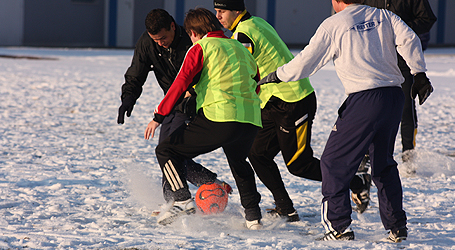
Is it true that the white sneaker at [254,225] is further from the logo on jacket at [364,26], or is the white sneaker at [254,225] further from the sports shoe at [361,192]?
the logo on jacket at [364,26]

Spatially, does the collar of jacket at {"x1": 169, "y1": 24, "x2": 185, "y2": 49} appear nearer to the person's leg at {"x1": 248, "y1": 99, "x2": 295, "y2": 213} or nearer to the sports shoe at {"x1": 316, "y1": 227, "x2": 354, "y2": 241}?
the person's leg at {"x1": 248, "y1": 99, "x2": 295, "y2": 213}

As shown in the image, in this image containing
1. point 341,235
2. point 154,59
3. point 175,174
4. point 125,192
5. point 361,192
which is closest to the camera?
point 341,235

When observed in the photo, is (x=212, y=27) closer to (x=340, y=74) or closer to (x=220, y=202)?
(x=340, y=74)

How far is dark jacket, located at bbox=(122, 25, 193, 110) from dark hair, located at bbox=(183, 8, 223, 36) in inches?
19.6

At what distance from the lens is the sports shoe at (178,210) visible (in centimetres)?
375

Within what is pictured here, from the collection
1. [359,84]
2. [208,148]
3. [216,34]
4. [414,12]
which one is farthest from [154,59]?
[414,12]

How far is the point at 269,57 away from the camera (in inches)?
159

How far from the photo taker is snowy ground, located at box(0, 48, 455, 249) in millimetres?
3494

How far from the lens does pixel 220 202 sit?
160 inches

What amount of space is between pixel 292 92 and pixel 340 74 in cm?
62

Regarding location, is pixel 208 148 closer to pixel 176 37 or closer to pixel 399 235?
pixel 176 37

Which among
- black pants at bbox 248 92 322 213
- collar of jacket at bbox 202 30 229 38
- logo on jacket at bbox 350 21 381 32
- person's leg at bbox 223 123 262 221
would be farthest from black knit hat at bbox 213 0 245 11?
logo on jacket at bbox 350 21 381 32

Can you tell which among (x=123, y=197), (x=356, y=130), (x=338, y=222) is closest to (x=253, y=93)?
(x=356, y=130)

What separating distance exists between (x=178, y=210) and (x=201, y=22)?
1296 millimetres
